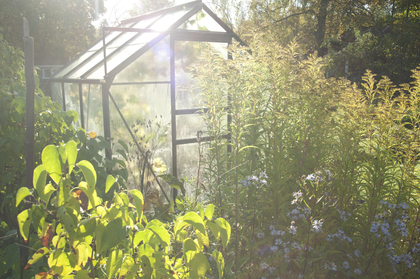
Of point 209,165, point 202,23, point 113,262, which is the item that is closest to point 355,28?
point 202,23

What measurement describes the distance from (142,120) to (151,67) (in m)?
0.72

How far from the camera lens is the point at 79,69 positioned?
473cm

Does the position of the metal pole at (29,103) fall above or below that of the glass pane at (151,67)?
below

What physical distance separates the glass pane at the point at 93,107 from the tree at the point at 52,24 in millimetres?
16513

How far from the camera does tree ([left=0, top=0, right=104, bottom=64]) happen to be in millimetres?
17391

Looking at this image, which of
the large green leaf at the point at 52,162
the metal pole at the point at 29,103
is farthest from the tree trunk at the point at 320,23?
the large green leaf at the point at 52,162

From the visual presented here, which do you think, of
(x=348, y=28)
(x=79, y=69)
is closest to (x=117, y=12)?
(x=348, y=28)

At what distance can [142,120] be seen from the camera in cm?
381

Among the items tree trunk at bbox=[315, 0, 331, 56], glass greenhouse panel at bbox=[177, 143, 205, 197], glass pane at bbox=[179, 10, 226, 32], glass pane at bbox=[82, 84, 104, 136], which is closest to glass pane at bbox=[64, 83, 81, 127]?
glass pane at bbox=[82, 84, 104, 136]

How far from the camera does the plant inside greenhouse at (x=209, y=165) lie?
73cm

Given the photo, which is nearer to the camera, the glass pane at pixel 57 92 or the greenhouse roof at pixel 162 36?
the greenhouse roof at pixel 162 36

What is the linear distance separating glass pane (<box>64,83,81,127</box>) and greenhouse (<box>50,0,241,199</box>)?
0.23m

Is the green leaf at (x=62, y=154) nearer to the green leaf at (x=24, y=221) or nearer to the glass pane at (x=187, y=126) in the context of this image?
the green leaf at (x=24, y=221)

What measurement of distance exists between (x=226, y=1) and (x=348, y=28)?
7.30 meters
